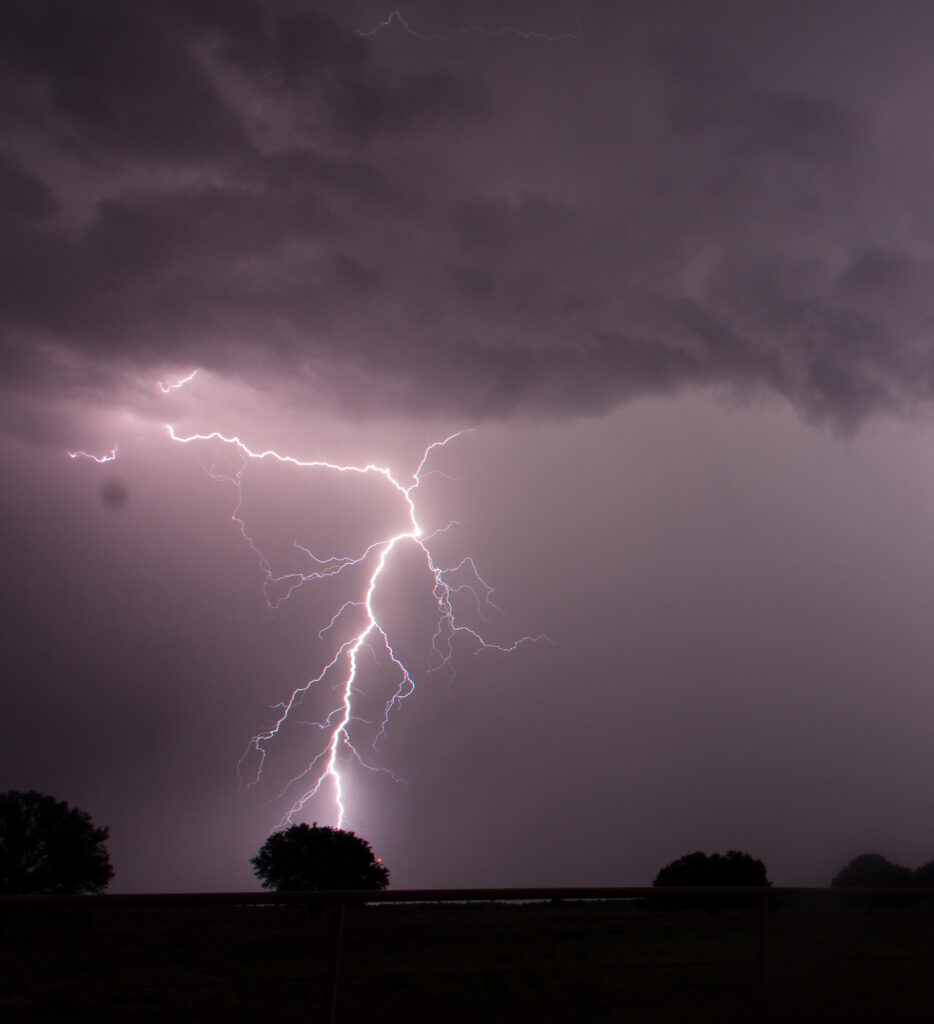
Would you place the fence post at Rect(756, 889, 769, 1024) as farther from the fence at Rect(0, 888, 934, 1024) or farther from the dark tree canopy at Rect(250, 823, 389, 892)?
the dark tree canopy at Rect(250, 823, 389, 892)

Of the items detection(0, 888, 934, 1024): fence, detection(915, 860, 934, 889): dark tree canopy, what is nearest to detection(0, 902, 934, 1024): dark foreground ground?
detection(0, 888, 934, 1024): fence

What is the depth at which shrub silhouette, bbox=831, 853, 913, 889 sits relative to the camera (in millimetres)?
42500

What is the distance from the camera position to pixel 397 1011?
322 centimetres

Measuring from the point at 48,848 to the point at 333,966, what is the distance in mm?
27497

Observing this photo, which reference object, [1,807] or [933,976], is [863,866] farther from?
[933,976]

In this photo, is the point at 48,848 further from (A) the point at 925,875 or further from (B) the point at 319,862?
(A) the point at 925,875

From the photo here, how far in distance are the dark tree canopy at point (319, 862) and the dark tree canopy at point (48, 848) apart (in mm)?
6946

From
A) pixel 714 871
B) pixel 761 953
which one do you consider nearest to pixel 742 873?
pixel 714 871

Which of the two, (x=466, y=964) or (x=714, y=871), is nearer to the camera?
(x=466, y=964)

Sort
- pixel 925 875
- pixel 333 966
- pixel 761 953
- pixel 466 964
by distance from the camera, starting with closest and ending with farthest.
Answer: pixel 333 966 → pixel 466 964 → pixel 761 953 → pixel 925 875

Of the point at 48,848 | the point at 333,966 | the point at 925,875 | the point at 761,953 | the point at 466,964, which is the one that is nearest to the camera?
the point at 333,966

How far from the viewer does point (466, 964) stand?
337 cm

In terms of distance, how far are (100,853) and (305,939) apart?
28387mm

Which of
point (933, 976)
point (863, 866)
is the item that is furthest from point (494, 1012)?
point (863, 866)
